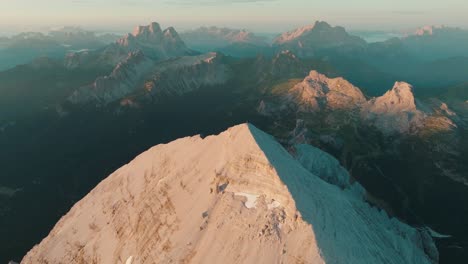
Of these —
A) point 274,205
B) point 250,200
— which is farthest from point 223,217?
point 274,205

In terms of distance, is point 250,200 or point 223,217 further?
point 250,200

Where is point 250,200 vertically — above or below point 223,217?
above

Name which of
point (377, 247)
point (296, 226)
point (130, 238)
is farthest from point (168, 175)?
point (377, 247)

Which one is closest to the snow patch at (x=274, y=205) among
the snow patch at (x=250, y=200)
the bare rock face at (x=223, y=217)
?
the bare rock face at (x=223, y=217)

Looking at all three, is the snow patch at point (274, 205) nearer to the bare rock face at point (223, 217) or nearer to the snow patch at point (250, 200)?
the bare rock face at point (223, 217)

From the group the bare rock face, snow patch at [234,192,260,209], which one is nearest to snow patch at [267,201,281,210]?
the bare rock face

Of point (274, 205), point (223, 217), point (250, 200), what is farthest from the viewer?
point (250, 200)

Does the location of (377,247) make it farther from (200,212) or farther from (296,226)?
(200,212)

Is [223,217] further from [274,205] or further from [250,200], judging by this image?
[274,205]
